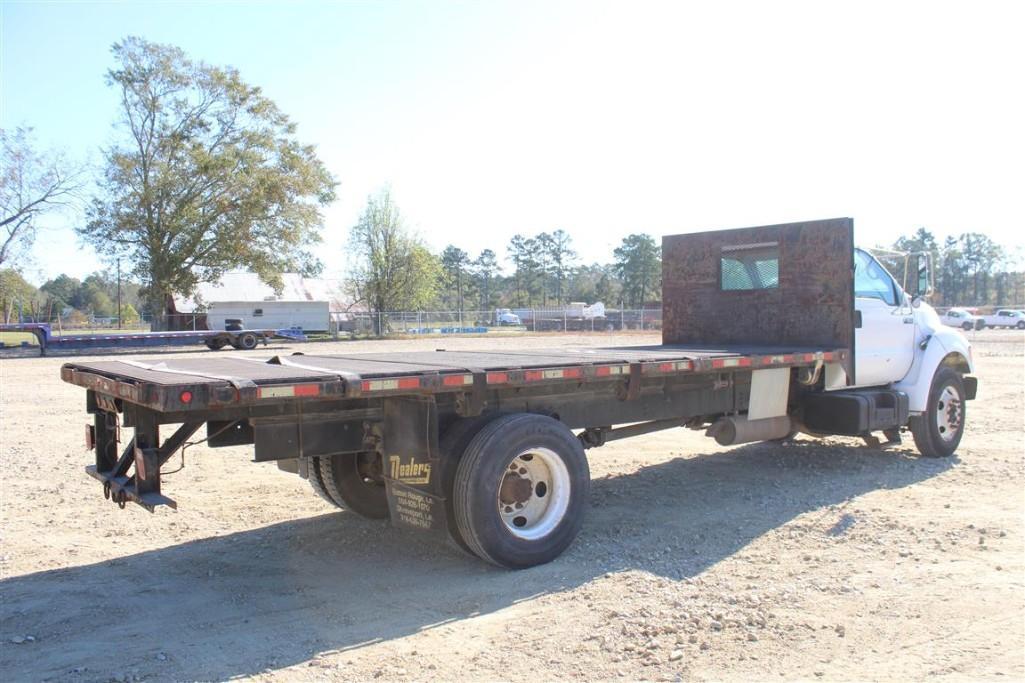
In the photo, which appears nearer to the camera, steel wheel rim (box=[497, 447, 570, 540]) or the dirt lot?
the dirt lot

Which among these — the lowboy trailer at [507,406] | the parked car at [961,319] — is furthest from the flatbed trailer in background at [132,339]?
the parked car at [961,319]

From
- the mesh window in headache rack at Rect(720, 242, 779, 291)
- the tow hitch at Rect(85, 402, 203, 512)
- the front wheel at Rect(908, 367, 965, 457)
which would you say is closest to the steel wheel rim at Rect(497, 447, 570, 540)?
the tow hitch at Rect(85, 402, 203, 512)

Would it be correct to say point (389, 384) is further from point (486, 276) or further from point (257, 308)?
point (486, 276)

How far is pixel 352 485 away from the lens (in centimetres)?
666

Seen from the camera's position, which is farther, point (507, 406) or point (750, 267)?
point (750, 267)

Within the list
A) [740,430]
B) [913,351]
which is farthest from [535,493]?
[913,351]

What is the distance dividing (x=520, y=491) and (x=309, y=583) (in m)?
1.53

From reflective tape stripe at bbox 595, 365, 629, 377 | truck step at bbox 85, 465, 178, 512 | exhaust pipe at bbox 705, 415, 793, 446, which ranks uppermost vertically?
reflective tape stripe at bbox 595, 365, 629, 377

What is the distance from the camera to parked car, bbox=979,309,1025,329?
176ft

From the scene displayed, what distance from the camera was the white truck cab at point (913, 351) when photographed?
8.78 m

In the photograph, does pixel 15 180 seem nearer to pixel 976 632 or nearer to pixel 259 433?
pixel 259 433

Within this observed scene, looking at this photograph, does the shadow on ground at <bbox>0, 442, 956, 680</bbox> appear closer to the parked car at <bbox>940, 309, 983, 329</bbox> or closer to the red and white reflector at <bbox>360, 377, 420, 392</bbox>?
the red and white reflector at <bbox>360, 377, 420, 392</bbox>

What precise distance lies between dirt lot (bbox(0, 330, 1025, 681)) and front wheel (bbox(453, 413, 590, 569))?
21 centimetres

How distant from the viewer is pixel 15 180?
4153 centimetres
